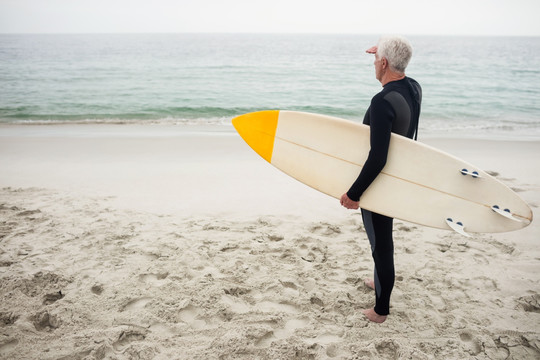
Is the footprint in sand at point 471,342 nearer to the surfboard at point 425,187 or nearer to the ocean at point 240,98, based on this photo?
the surfboard at point 425,187

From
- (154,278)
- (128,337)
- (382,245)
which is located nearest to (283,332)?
(382,245)

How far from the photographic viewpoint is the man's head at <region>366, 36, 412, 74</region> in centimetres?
172

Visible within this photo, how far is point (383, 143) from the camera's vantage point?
1.73 metres

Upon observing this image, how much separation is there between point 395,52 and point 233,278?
184 cm

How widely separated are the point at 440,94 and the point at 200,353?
50.0 ft

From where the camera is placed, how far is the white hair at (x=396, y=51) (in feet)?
5.64

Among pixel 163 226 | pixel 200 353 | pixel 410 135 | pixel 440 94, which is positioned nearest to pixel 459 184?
pixel 410 135

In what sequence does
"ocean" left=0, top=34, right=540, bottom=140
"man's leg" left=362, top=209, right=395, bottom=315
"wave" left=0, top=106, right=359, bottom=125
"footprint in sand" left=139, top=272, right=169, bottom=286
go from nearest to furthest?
"man's leg" left=362, top=209, right=395, bottom=315
"footprint in sand" left=139, top=272, right=169, bottom=286
"wave" left=0, top=106, right=359, bottom=125
"ocean" left=0, top=34, right=540, bottom=140

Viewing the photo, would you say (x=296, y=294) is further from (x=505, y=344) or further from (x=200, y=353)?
(x=505, y=344)

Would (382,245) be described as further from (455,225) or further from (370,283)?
(370,283)

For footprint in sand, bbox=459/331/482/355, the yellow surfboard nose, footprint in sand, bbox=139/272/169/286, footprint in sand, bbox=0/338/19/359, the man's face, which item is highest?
the man's face

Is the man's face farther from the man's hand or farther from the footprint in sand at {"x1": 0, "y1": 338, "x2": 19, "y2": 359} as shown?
the footprint in sand at {"x1": 0, "y1": 338, "x2": 19, "y2": 359}

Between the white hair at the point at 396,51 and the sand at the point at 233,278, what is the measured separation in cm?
152

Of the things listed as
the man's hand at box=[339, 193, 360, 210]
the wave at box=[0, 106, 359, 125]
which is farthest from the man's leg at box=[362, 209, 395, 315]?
the wave at box=[0, 106, 359, 125]
